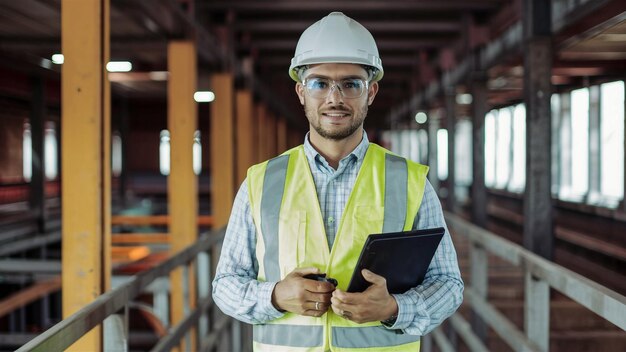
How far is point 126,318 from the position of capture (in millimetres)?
2984

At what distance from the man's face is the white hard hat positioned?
0.09ft

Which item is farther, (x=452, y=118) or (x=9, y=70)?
(x=9, y=70)

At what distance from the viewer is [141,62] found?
11.3 meters

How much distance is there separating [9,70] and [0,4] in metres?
5.14

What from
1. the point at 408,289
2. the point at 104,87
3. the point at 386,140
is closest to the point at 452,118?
the point at 104,87

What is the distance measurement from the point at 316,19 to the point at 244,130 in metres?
2.25

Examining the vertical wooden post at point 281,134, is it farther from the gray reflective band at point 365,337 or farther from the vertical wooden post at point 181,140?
the gray reflective band at point 365,337

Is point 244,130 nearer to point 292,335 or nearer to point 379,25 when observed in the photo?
point 379,25

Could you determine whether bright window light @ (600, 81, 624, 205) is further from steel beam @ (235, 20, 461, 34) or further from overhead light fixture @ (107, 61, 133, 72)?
overhead light fixture @ (107, 61, 133, 72)

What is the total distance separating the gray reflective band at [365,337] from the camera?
181 centimetres

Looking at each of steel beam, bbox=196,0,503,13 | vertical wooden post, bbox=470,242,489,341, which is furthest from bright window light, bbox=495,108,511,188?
vertical wooden post, bbox=470,242,489,341

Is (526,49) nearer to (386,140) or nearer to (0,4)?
(0,4)

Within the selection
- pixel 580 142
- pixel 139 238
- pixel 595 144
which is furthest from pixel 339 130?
pixel 580 142

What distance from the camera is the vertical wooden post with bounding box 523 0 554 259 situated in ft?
14.4
